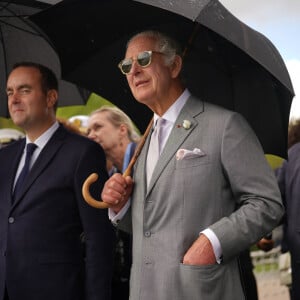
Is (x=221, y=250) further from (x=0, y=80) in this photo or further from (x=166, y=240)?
(x=0, y=80)

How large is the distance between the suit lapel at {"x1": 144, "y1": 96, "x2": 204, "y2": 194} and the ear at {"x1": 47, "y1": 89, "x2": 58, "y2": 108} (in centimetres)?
108

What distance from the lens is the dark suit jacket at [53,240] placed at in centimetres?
344

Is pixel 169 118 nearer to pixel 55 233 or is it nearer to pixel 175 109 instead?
pixel 175 109

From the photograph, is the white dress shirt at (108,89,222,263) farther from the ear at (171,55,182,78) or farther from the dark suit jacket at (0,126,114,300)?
the dark suit jacket at (0,126,114,300)

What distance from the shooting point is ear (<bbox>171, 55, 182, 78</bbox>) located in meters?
3.17

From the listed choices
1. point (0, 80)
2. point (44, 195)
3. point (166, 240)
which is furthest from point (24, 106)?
point (166, 240)

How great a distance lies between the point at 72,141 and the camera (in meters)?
3.66

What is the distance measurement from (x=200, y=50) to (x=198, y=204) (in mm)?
1010

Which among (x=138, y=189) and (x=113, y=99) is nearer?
(x=138, y=189)

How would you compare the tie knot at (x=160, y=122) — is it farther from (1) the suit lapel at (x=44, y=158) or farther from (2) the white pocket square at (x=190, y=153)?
(1) the suit lapel at (x=44, y=158)

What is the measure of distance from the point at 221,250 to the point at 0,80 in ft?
7.97

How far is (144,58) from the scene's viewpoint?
121 inches

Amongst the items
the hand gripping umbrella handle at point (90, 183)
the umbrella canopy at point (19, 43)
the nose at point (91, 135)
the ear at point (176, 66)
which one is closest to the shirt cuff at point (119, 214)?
the hand gripping umbrella handle at point (90, 183)

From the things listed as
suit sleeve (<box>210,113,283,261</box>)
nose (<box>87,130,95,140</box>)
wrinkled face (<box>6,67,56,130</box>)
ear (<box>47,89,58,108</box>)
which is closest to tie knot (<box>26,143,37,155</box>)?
wrinkled face (<box>6,67,56,130</box>)
